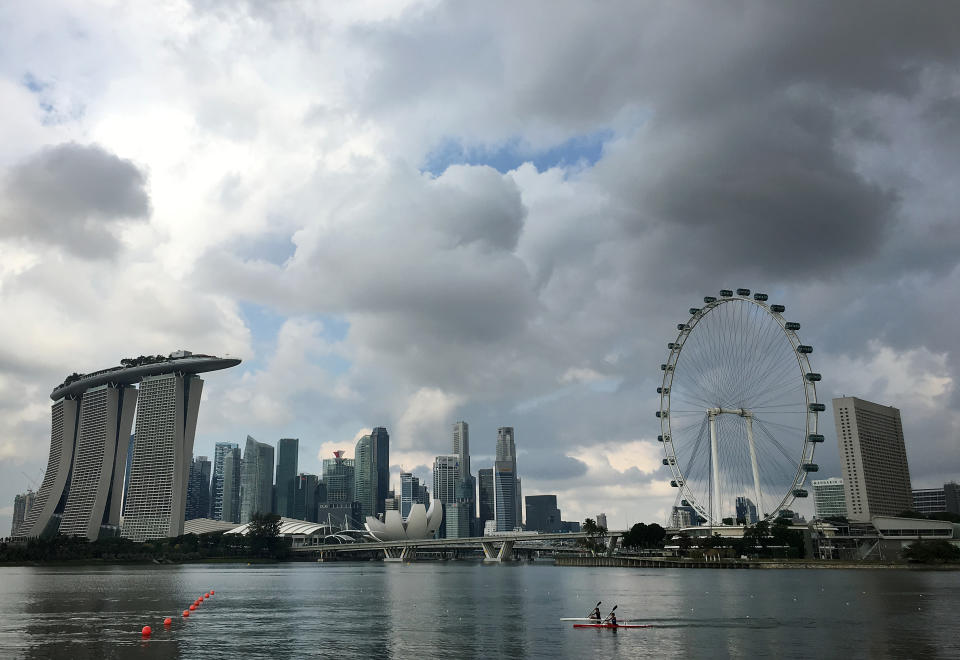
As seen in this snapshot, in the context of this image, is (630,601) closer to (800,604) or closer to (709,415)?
(800,604)

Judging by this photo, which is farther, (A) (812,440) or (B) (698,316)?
(B) (698,316)

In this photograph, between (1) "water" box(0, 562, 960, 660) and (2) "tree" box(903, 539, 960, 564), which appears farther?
(2) "tree" box(903, 539, 960, 564)

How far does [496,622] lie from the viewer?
232 ft

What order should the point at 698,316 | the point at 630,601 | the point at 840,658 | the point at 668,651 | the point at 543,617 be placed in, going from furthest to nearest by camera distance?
the point at 698,316, the point at 630,601, the point at 543,617, the point at 668,651, the point at 840,658

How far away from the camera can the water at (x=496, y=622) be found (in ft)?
175

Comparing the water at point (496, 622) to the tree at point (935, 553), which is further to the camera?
the tree at point (935, 553)

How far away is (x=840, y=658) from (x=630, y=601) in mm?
43786

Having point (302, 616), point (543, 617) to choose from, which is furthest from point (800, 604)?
point (302, 616)

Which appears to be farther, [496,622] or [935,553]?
[935,553]

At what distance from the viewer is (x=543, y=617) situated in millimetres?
75438

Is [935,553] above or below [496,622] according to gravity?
above

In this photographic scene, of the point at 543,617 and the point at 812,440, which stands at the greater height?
the point at 812,440

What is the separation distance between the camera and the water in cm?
5328

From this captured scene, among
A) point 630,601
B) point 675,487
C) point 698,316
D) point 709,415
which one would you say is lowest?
point 630,601
